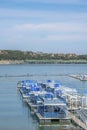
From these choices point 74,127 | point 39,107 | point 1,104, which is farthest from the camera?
point 1,104

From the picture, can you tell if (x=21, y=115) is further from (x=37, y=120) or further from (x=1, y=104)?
(x=1, y=104)

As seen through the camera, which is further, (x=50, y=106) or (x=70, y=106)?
(x=70, y=106)

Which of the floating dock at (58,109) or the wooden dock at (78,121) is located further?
the floating dock at (58,109)

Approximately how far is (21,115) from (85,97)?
5479 millimetres

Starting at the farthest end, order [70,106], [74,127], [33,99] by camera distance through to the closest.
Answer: [33,99] → [70,106] → [74,127]

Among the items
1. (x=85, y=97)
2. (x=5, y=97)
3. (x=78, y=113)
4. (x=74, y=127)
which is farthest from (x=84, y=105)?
(x=5, y=97)

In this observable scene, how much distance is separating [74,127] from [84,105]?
786 centimetres

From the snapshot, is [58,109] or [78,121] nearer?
[78,121]

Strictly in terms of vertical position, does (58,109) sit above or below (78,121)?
above

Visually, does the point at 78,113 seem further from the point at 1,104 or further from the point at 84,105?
the point at 1,104

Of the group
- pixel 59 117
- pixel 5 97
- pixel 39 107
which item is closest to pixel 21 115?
pixel 39 107

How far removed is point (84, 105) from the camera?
3497 cm

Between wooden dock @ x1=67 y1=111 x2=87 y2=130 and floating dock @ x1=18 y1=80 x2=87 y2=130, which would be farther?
floating dock @ x1=18 y1=80 x2=87 y2=130

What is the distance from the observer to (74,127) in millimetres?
27250
